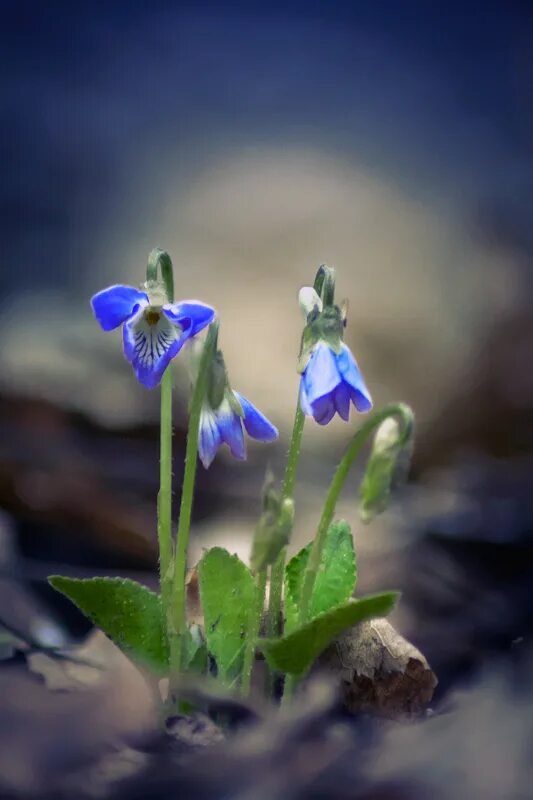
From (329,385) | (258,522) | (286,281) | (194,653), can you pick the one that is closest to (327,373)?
(329,385)

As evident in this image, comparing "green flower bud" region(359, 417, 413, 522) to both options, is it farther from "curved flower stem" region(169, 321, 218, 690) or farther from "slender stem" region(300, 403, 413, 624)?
"curved flower stem" region(169, 321, 218, 690)

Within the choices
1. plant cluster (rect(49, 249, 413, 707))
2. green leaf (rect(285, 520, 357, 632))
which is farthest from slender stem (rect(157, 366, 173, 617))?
green leaf (rect(285, 520, 357, 632))

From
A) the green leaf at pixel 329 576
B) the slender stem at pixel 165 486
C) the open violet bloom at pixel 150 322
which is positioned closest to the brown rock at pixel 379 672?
the green leaf at pixel 329 576

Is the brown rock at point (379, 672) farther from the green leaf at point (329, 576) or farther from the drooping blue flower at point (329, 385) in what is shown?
the drooping blue flower at point (329, 385)

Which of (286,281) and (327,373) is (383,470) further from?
(286,281)

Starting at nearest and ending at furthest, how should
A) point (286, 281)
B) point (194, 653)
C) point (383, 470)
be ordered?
1. point (383, 470)
2. point (194, 653)
3. point (286, 281)

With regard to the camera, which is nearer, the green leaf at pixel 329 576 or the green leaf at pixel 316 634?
the green leaf at pixel 316 634

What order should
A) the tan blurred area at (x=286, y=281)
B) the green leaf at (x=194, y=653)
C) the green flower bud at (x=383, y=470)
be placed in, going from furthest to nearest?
the tan blurred area at (x=286, y=281) → the green leaf at (x=194, y=653) → the green flower bud at (x=383, y=470)
